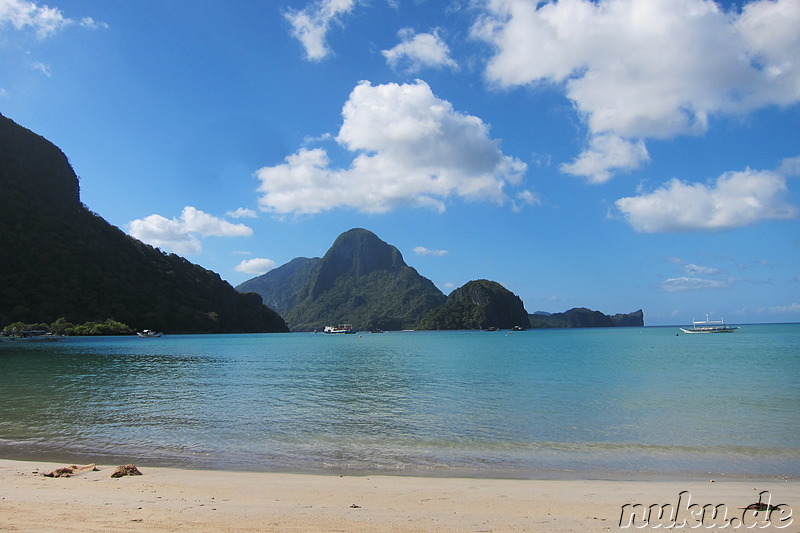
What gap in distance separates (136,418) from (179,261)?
171380mm

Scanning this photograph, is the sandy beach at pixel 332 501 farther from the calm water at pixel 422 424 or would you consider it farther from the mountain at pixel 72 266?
→ the mountain at pixel 72 266

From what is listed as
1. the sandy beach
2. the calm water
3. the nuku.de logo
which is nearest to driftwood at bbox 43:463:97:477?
the sandy beach

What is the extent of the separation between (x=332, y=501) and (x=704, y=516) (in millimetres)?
5769

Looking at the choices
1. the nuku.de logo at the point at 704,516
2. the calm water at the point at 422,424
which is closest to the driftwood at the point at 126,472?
the calm water at the point at 422,424

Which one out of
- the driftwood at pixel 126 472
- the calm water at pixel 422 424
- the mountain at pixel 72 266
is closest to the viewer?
the driftwood at pixel 126 472

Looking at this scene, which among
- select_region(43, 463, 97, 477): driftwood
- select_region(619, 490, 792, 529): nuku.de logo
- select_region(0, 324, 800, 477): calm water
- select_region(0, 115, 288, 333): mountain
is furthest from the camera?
select_region(0, 115, 288, 333): mountain

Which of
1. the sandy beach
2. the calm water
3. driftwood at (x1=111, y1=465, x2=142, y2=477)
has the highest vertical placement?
the sandy beach

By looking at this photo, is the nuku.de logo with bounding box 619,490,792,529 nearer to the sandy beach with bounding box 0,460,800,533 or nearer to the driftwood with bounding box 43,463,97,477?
the sandy beach with bounding box 0,460,800,533

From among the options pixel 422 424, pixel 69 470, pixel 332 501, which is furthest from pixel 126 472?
pixel 422 424

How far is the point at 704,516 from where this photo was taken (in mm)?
7227

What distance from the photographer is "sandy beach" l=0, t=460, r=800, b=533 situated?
6531 millimetres

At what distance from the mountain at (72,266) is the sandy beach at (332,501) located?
119664 millimetres

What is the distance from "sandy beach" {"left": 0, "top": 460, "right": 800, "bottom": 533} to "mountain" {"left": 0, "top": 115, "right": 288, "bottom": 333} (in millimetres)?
119664

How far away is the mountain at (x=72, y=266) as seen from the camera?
10950 cm
